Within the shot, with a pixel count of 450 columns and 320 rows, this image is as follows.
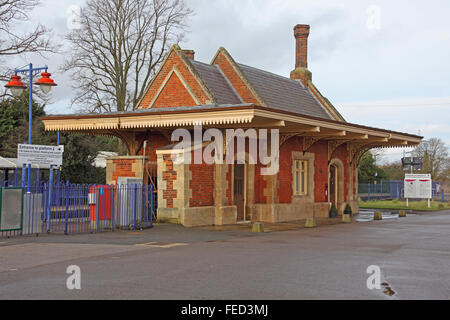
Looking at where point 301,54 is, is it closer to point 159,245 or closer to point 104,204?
point 104,204

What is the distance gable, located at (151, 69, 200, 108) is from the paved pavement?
6.58 meters

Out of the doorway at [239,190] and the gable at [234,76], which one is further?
the gable at [234,76]

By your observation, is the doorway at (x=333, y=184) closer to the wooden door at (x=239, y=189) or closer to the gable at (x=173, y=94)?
the wooden door at (x=239, y=189)

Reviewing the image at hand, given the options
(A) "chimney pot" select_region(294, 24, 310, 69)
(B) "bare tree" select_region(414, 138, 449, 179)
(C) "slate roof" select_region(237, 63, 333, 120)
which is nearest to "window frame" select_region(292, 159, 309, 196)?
(C) "slate roof" select_region(237, 63, 333, 120)

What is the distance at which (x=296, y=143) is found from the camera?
2317 cm

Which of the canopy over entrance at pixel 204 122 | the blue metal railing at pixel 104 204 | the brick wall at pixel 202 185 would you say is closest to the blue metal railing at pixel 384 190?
the canopy over entrance at pixel 204 122

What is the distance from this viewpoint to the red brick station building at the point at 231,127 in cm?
1814

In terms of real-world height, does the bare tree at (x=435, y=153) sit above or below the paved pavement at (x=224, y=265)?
above

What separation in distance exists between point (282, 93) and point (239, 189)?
254 inches

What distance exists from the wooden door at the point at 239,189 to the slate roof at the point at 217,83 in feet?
9.42

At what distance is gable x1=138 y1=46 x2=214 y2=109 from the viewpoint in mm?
21266

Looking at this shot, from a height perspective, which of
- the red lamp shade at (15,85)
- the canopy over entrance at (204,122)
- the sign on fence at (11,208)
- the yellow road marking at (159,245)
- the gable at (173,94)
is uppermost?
the gable at (173,94)
